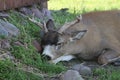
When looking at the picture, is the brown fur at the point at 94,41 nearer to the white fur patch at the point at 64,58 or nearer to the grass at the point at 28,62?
the white fur patch at the point at 64,58

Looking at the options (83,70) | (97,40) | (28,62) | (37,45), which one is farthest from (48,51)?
(97,40)

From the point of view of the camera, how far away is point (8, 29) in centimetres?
930

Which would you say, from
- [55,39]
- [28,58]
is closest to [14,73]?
[28,58]

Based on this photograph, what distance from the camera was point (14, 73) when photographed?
7930 mm

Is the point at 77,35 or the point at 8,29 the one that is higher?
the point at 8,29

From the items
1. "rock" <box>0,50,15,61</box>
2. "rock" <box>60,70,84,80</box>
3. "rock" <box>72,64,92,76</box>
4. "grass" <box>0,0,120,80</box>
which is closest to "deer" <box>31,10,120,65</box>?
"grass" <box>0,0,120,80</box>

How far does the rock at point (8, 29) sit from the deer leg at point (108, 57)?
5.51 feet

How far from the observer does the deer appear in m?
9.23

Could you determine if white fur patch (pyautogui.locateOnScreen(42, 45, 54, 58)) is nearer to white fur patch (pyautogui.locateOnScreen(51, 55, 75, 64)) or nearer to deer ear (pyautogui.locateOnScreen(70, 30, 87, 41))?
white fur patch (pyautogui.locateOnScreen(51, 55, 75, 64))

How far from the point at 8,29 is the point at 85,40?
1510mm

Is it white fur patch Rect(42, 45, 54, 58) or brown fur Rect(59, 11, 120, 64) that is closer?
white fur patch Rect(42, 45, 54, 58)

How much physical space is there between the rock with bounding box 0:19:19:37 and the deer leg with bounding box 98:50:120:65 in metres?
1.68

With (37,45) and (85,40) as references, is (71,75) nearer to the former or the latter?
(37,45)

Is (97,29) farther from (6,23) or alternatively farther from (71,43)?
(6,23)
